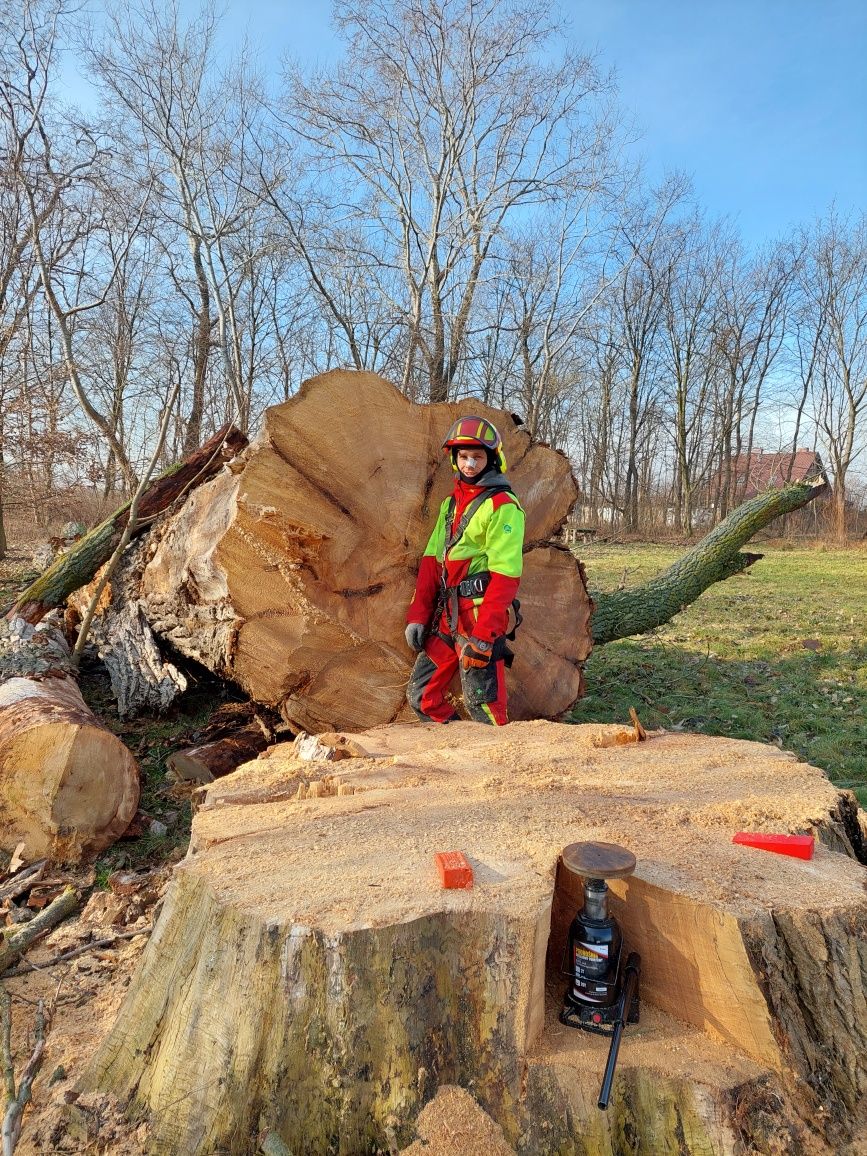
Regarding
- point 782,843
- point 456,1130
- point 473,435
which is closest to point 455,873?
point 456,1130

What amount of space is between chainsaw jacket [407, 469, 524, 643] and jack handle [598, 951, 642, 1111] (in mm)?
2007

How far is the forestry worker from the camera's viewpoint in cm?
356

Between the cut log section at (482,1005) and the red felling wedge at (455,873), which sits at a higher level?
the red felling wedge at (455,873)

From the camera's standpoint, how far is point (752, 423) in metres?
31.2

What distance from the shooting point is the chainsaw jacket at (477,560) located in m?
3.54

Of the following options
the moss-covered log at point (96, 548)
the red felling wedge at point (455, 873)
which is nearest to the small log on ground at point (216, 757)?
the moss-covered log at point (96, 548)

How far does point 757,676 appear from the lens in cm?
611

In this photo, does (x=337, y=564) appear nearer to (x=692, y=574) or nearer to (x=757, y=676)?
(x=692, y=574)

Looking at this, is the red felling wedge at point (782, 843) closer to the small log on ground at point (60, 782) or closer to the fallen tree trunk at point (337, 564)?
the fallen tree trunk at point (337, 564)

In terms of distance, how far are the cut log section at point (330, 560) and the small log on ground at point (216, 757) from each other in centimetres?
48

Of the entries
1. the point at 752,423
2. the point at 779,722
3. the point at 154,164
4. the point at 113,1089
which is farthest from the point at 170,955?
the point at 752,423

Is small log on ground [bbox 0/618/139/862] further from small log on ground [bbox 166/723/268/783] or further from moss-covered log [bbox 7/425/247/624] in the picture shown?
moss-covered log [bbox 7/425/247/624]

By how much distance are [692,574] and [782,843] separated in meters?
4.40

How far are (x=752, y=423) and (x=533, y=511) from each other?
101 feet
